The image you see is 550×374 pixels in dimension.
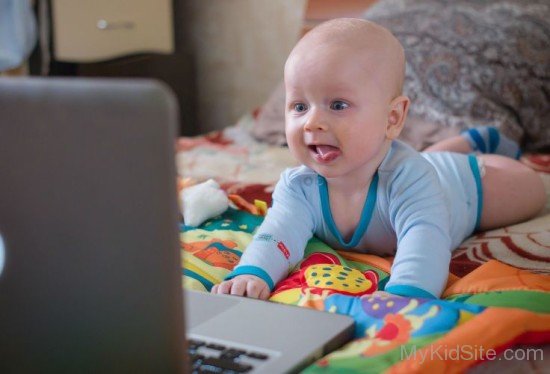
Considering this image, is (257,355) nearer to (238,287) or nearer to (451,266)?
(238,287)

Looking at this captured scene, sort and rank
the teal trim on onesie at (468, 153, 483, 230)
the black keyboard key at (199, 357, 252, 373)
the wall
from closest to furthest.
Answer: the black keyboard key at (199, 357, 252, 373)
the teal trim on onesie at (468, 153, 483, 230)
the wall

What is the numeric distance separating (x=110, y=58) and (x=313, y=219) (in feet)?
5.52

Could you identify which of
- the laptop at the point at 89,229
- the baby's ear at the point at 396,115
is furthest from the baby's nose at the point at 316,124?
the laptop at the point at 89,229

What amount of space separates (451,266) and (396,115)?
9.7 inches

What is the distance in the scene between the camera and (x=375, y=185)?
120 centimetres

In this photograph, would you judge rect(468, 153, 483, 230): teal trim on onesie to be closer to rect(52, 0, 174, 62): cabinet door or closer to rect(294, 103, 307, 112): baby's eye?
rect(294, 103, 307, 112): baby's eye

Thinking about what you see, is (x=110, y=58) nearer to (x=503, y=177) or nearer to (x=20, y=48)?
(x=20, y=48)

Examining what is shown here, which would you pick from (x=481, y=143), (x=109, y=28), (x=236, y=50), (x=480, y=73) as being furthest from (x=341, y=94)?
(x=236, y=50)

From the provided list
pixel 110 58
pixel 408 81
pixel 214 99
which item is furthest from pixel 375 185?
pixel 214 99

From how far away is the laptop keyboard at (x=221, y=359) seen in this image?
728 mm

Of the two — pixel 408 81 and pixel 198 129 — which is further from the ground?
pixel 408 81

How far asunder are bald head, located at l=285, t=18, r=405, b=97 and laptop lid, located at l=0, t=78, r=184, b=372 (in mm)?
562

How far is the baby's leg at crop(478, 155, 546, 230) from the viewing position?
1386mm

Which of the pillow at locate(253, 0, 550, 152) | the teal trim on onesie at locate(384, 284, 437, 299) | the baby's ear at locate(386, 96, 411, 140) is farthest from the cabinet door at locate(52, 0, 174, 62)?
the teal trim on onesie at locate(384, 284, 437, 299)
